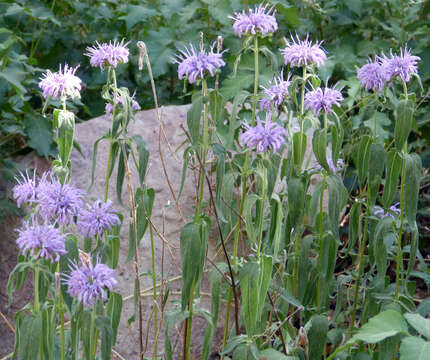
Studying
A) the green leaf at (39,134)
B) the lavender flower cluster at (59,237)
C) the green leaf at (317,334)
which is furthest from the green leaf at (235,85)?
the lavender flower cluster at (59,237)

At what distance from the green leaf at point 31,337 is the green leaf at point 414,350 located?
793 mm

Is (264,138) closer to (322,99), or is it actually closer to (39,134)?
(322,99)

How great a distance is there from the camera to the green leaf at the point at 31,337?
1.27m

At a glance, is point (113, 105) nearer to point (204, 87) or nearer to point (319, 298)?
point (204, 87)

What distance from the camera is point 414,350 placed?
4.38 ft

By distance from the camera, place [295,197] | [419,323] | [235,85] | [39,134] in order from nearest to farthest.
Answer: [419,323], [295,197], [39,134], [235,85]

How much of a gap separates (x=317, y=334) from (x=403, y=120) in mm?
641

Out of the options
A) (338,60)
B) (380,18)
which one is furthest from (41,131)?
(380,18)

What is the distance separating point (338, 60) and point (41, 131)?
1.49 m

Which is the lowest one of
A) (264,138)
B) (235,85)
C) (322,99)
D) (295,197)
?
(295,197)

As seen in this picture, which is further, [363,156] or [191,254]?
[363,156]

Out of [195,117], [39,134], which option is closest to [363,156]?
[195,117]

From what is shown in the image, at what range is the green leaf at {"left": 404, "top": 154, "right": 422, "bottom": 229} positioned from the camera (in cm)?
159

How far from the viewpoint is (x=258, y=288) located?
147cm
